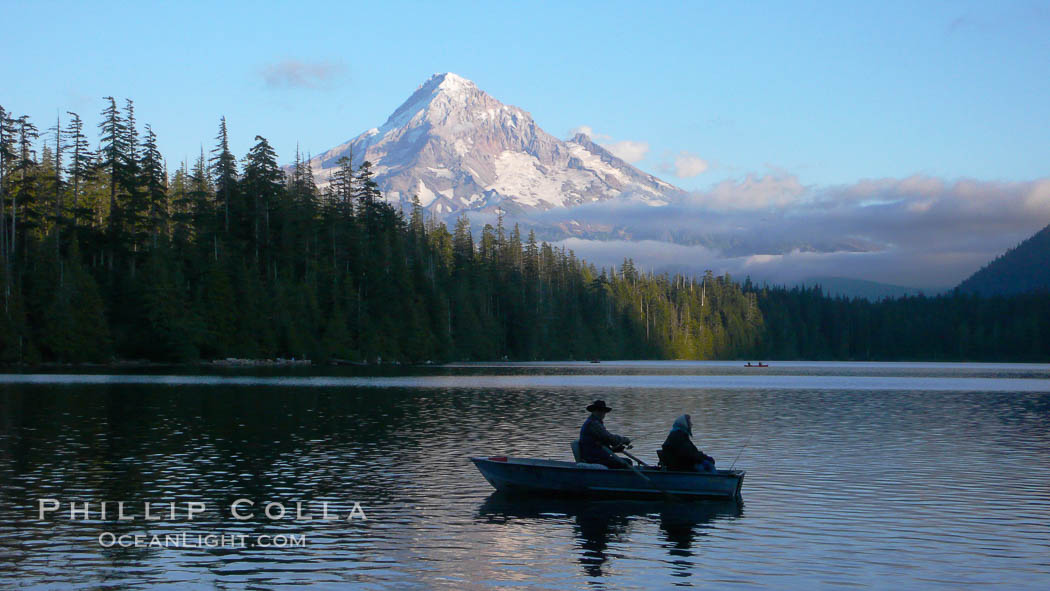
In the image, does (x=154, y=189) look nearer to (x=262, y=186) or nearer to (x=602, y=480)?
(x=262, y=186)

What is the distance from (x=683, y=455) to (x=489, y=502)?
5798mm

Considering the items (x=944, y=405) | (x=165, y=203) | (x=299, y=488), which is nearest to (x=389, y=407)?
(x=299, y=488)

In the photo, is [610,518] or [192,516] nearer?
[192,516]

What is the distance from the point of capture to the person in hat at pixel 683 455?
28.0 meters

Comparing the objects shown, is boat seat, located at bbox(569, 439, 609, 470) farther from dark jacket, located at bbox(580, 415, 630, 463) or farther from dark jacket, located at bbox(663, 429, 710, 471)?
dark jacket, located at bbox(663, 429, 710, 471)

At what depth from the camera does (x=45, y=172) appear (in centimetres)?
12962

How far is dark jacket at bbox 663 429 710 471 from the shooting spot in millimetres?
27984

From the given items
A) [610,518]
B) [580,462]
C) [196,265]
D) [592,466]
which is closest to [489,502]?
[580,462]

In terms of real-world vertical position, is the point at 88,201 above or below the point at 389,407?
above

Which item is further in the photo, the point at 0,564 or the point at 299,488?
the point at 299,488

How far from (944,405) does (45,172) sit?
114970 millimetres

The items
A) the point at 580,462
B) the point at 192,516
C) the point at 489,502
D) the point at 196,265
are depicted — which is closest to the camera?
the point at 192,516

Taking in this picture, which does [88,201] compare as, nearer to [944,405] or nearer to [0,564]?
[944,405]

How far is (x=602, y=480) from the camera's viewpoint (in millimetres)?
28000
